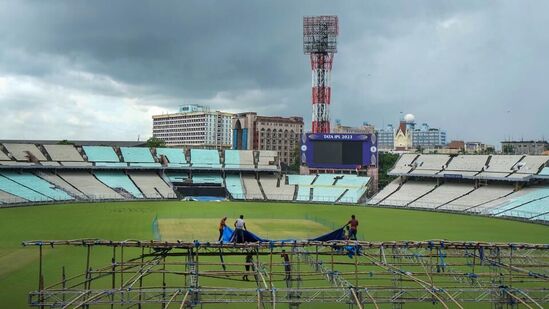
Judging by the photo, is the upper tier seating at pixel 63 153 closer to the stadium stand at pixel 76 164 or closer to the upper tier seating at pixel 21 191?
the stadium stand at pixel 76 164

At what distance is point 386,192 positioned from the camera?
2662 inches

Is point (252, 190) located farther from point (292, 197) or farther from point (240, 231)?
point (240, 231)

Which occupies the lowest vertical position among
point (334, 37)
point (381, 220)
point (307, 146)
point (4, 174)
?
point (381, 220)

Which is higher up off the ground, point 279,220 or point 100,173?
point 100,173

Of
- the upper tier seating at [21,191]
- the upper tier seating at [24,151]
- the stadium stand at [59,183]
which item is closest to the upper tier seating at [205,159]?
the stadium stand at [59,183]

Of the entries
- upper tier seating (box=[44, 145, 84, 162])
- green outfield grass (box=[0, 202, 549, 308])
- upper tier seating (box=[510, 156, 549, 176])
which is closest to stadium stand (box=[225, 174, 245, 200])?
green outfield grass (box=[0, 202, 549, 308])

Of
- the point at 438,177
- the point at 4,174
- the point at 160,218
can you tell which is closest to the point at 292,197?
the point at 438,177

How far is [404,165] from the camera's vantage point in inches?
2859

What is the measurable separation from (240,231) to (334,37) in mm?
58518

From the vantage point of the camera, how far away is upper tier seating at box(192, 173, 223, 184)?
7131cm

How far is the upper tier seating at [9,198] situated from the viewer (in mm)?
51906

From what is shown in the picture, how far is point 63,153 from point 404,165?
158 ft

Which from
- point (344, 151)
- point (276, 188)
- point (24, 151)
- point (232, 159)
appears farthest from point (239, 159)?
point (24, 151)

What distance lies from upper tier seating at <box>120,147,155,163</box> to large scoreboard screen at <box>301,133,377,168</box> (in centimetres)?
2512
